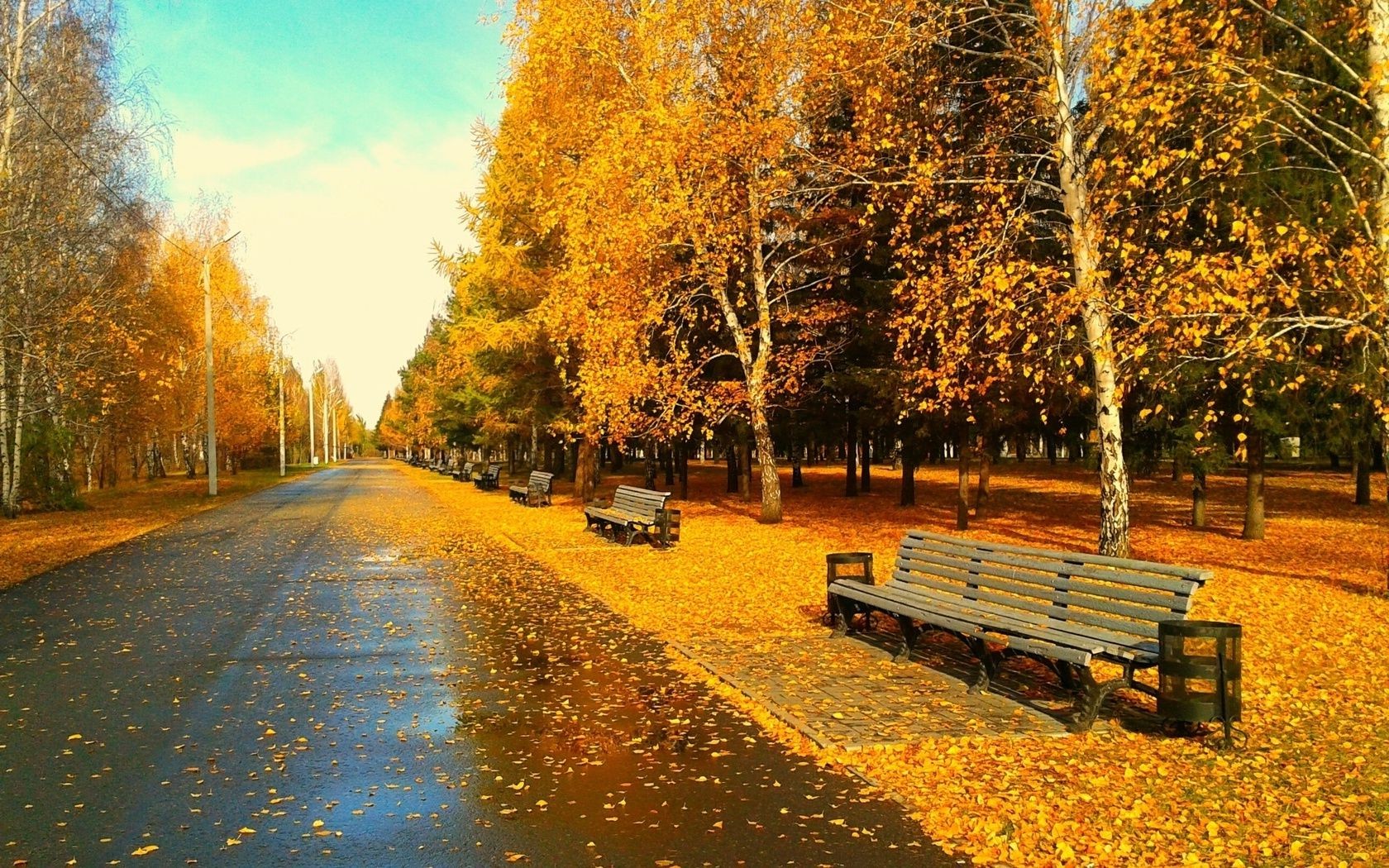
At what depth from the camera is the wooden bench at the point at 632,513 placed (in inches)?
624

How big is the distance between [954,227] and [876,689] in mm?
6655

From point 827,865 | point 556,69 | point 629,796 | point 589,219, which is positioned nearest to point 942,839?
point 827,865

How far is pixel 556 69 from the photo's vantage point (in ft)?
65.1

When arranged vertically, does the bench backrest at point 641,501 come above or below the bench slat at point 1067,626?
above

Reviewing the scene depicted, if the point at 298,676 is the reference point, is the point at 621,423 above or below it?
above

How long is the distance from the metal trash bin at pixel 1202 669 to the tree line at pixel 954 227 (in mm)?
4138

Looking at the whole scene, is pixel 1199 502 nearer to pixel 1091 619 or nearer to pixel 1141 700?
pixel 1141 700

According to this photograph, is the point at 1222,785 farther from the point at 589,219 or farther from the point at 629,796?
the point at 589,219

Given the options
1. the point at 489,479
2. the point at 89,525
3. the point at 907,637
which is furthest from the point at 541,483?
the point at 907,637

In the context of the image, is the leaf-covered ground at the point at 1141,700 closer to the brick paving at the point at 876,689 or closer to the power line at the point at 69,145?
the brick paving at the point at 876,689

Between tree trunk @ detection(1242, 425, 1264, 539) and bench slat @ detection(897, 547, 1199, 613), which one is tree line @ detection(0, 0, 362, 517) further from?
tree trunk @ detection(1242, 425, 1264, 539)

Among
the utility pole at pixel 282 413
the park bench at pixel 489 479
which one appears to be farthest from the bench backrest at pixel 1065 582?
the utility pole at pixel 282 413

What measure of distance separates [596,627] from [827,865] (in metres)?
5.64

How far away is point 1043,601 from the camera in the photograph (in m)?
7.03
